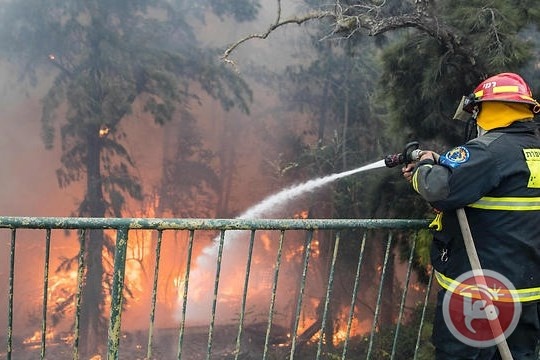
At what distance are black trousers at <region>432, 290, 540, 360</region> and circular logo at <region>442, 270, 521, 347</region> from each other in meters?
0.03

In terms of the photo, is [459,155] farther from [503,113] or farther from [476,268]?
[476,268]

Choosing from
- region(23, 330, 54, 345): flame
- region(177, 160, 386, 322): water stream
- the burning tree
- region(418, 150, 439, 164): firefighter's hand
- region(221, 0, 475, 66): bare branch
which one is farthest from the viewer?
region(177, 160, 386, 322): water stream

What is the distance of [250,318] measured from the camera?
51.1 ft

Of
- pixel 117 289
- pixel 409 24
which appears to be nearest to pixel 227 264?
pixel 409 24

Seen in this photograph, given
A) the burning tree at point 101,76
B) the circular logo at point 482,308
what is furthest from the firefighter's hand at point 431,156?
the burning tree at point 101,76

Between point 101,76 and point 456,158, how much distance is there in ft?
40.4

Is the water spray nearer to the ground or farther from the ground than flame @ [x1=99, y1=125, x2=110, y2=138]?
nearer to the ground

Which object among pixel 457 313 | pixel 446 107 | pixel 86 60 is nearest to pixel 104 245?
pixel 86 60

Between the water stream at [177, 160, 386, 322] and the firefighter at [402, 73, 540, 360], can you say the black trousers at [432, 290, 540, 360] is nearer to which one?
the firefighter at [402, 73, 540, 360]

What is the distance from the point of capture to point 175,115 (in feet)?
50.6

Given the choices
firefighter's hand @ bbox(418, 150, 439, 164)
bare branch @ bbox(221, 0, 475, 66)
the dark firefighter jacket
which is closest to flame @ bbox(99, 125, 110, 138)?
bare branch @ bbox(221, 0, 475, 66)

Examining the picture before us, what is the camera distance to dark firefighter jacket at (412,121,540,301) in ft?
6.56

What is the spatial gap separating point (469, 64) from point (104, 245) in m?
11.8

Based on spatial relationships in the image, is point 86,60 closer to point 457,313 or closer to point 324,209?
point 324,209
